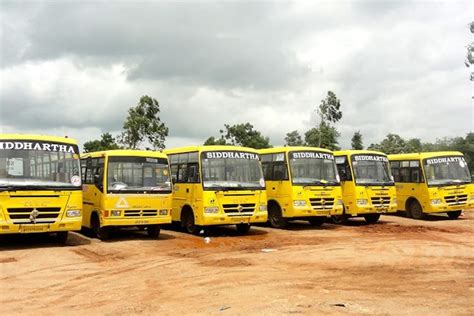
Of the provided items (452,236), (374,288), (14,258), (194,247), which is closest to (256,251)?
(194,247)

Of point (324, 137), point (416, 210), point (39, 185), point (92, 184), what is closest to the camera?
point (39, 185)

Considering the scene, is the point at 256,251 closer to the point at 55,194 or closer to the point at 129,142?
the point at 55,194

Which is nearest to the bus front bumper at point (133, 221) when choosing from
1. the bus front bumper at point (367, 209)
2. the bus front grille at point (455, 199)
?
the bus front bumper at point (367, 209)

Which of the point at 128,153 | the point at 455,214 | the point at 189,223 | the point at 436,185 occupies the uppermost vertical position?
the point at 128,153

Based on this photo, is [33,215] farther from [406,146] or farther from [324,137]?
[406,146]

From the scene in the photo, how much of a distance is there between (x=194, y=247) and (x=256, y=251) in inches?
69.9

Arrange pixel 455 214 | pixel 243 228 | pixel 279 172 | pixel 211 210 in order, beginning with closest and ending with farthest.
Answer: pixel 211 210
pixel 243 228
pixel 279 172
pixel 455 214

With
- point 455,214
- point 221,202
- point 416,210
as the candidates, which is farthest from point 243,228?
point 455,214

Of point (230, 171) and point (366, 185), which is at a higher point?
point (230, 171)

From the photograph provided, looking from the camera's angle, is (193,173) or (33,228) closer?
(33,228)

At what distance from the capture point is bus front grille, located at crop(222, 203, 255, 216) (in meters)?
14.6

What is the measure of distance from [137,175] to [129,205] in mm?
914

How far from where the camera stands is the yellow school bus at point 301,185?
16359 mm

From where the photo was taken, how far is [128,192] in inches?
542
